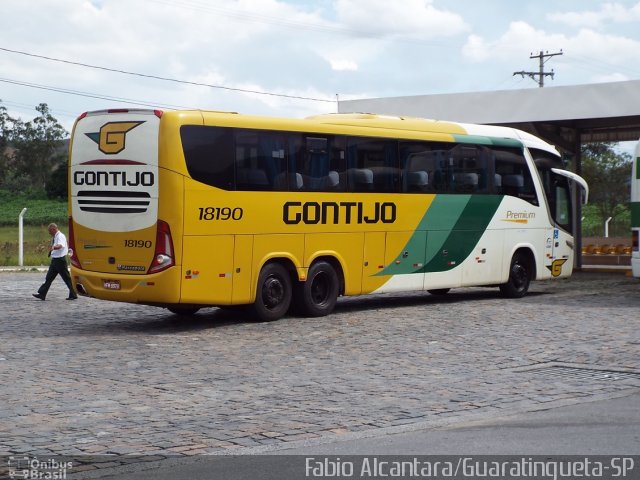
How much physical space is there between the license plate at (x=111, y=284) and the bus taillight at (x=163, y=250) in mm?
629

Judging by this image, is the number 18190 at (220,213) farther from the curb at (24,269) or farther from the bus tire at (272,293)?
the curb at (24,269)

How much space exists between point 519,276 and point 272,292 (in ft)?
22.6

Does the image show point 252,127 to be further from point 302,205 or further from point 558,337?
point 558,337

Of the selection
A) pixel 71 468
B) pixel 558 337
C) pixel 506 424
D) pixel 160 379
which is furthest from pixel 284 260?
pixel 71 468

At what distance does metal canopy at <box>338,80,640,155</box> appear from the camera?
27.4m

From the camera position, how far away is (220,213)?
55.7 feet

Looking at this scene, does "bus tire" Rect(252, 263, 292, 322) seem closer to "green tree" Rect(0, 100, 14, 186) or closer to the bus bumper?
the bus bumper

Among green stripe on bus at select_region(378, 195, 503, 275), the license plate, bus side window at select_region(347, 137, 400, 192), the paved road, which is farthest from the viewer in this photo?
green stripe on bus at select_region(378, 195, 503, 275)

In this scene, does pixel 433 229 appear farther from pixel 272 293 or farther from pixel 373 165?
pixel 272 293

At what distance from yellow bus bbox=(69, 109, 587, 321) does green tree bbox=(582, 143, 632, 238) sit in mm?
39246

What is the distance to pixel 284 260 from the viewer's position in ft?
60.1

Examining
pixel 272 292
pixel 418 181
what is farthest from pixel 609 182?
pixel 272 292

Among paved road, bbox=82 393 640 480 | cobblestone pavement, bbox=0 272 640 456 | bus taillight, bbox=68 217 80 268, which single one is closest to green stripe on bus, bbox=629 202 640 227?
cobblestone pavement, bbox=0 272 640 456

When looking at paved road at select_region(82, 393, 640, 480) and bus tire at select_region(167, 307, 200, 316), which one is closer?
paved road at select_region(82, 393, 640, 480)
